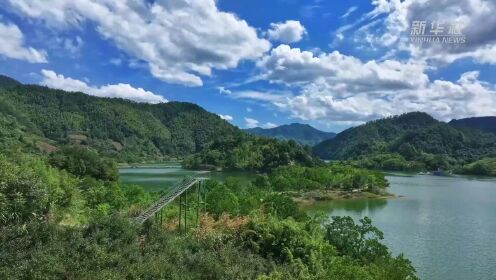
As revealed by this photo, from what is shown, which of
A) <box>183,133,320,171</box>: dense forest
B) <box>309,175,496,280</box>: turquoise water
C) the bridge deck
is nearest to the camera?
the bridge deck

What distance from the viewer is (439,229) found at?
53812 millimetres

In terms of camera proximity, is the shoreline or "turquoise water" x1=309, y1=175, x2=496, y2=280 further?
the shoreline

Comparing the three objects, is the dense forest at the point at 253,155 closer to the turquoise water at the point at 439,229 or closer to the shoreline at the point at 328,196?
the shoreline at the point at 328,196

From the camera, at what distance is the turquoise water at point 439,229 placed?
121ft

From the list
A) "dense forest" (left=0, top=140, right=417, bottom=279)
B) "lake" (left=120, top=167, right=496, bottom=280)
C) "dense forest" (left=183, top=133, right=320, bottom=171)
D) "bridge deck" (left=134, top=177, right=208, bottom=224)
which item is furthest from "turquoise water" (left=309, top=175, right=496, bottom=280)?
"dense forest" (left=183, top=133, right=320, bottom=171)

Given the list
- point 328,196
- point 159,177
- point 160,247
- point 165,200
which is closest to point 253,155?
point 159,177

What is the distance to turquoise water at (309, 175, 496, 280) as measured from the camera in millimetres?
36750

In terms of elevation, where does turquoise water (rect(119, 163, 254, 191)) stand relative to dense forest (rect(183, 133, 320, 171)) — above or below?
below

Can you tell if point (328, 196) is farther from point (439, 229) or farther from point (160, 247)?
point (160, 247)

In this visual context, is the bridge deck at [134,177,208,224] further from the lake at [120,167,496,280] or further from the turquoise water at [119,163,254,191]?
the turquoise water at [119,163,254,191]

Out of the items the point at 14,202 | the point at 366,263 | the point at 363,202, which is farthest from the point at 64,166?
the point at 366,263

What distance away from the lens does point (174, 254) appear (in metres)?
22.5

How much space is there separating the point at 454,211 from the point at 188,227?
5352cm

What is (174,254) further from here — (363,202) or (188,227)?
(363,202)
